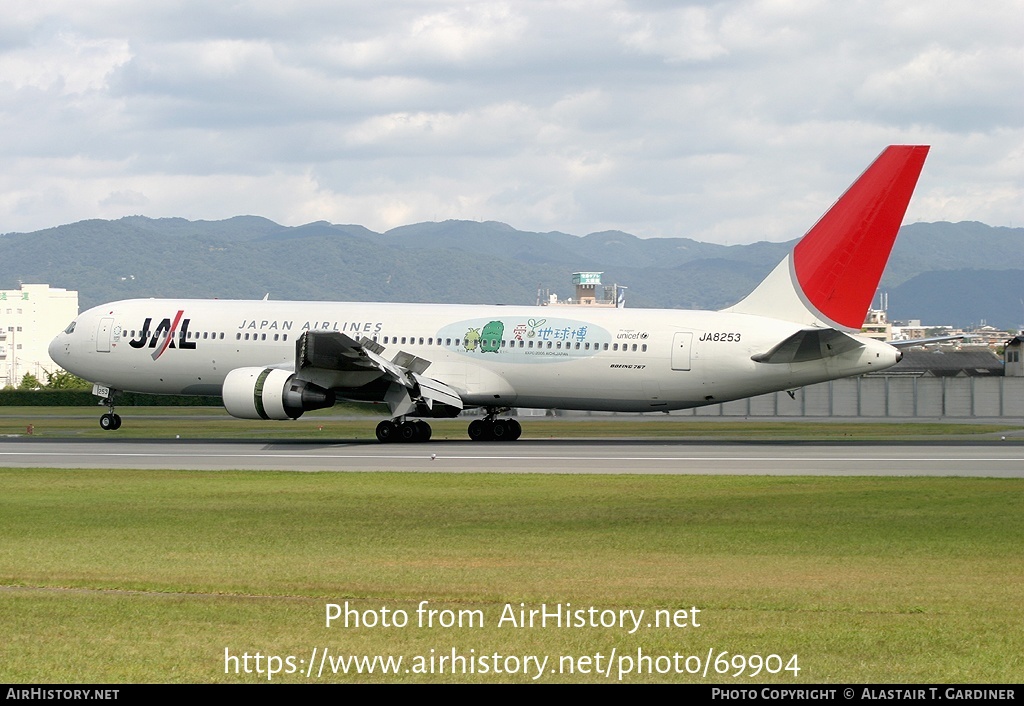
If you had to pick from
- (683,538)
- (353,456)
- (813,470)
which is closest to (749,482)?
(813,470)

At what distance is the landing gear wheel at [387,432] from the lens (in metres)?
42.4

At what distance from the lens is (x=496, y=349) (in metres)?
42.5

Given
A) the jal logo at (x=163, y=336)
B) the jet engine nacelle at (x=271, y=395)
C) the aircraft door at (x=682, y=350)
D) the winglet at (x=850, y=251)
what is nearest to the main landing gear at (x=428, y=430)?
the jet engine nacelle at (x=271, y=395)

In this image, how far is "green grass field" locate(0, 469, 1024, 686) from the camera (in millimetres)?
11672

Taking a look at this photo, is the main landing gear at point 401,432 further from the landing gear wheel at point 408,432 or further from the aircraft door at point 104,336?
the aircraft door at point 104,336

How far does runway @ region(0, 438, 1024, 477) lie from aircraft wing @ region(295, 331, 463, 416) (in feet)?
5.18

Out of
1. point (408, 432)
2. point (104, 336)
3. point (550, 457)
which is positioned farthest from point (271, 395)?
point (550, 457)

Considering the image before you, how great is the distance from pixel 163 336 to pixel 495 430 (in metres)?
11.4

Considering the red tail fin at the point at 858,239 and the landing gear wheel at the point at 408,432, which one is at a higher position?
the red tail fin at the point at 858,239

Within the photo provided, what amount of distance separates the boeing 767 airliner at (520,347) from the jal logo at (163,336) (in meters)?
0.06

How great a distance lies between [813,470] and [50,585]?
20150 mm

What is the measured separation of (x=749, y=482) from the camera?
93.6ft

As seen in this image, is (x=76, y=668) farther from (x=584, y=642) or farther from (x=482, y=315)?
(x=482, y=315)

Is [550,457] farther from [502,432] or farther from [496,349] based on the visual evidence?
[502,432]
